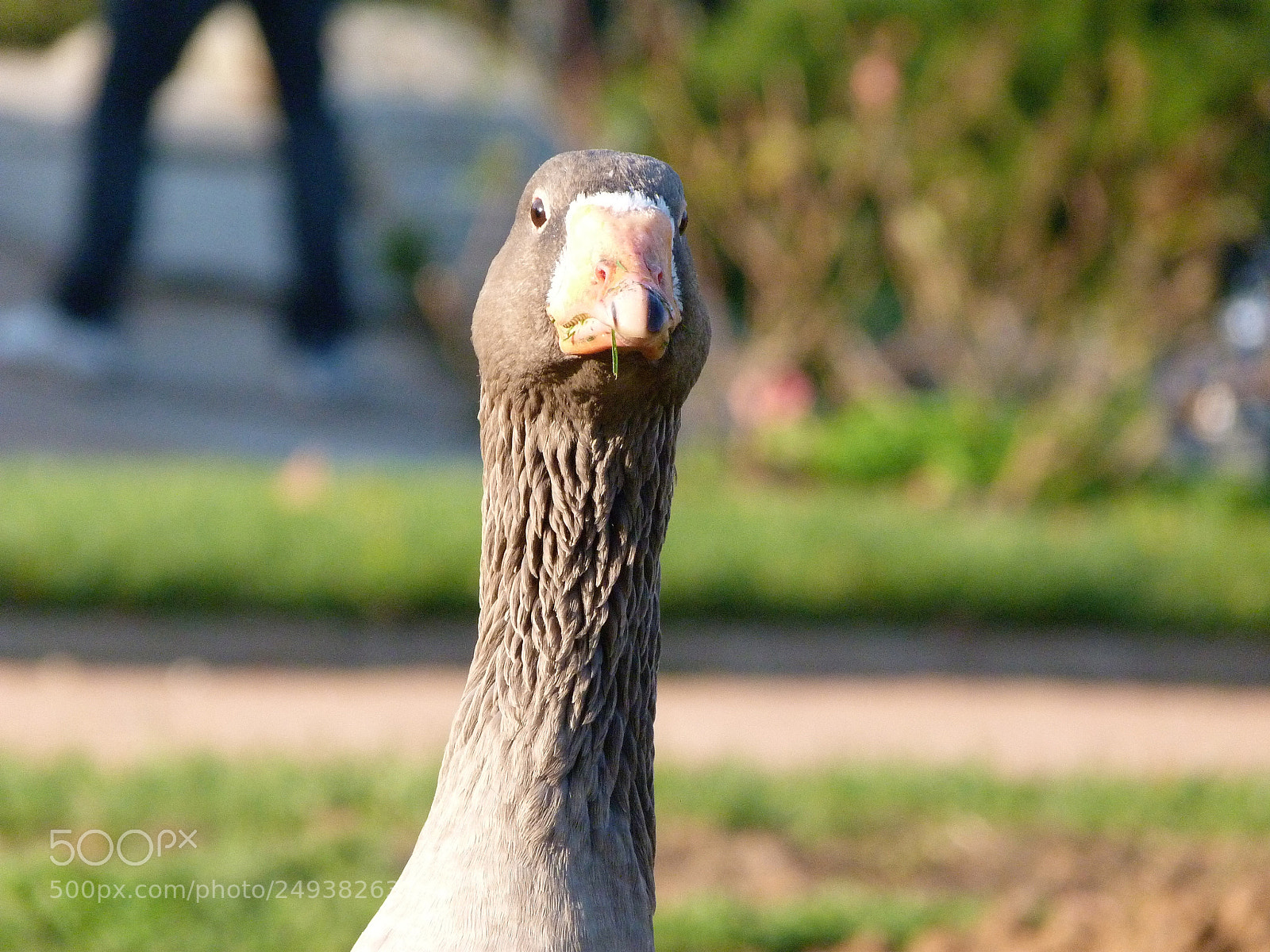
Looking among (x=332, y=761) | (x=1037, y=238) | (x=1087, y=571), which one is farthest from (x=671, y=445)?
(x=1037, y=238)

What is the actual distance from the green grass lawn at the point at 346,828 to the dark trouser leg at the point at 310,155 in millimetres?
5254

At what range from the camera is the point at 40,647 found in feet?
18.6

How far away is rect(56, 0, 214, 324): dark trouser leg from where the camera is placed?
27.0 ft

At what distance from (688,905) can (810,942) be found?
28 centimetres

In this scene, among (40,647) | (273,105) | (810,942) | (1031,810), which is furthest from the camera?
(273,105)

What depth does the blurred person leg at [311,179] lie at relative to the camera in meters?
8.78

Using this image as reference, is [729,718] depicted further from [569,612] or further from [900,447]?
[569,612]

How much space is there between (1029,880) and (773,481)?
490cm

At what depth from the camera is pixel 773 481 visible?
28.7 feet

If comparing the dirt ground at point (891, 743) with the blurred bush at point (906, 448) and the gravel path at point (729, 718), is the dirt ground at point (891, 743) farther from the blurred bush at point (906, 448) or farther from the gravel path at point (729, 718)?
the blurred bush at point (906, 448)

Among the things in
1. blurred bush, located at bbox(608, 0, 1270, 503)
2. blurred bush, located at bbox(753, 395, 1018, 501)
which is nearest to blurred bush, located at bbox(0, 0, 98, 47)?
blurred bush, located at bbox(608, 0, 1270, 503)

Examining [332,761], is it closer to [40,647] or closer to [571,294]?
[40,647]

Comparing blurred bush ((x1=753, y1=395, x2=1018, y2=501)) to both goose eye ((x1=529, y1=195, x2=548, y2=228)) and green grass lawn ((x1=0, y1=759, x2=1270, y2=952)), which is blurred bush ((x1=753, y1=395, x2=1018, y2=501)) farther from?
goose eye ((x1=529, y1=195, x2=548, y2=228))

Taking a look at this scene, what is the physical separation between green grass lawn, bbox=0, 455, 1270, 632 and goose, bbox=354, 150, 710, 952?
3.97m
